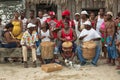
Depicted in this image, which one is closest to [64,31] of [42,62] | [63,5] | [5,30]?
[42,62]

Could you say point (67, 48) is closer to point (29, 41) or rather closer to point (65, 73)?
point (65, 73)

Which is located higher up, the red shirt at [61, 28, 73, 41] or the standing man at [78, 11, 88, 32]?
the standing man at [78, 11, 88, 32]

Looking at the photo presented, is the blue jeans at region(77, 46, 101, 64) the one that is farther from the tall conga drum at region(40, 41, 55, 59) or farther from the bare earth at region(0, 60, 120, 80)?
the tall conga drum at region(40, 41, 55, 59)

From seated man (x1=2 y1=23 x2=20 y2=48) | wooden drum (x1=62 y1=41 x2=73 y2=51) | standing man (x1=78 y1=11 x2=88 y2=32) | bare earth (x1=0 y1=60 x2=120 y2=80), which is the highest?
standing man (x1=78 y1=11 x2=88 y2=32)

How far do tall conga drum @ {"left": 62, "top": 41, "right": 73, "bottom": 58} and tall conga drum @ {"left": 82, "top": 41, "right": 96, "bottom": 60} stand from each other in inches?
16.0

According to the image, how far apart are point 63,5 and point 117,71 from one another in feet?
16.9

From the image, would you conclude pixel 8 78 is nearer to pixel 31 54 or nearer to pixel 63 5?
pixel 31 54

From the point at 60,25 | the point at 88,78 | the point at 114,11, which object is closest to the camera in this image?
the point at 88,78

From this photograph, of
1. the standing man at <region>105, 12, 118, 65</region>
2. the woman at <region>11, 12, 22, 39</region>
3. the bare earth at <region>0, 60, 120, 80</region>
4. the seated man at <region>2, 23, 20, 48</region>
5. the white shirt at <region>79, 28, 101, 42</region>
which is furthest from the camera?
the woman at <region>11, 12, 22, 39</region>

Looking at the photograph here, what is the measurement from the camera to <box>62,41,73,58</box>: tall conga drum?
10008 millimetres

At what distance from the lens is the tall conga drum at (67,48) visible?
32.8 feet

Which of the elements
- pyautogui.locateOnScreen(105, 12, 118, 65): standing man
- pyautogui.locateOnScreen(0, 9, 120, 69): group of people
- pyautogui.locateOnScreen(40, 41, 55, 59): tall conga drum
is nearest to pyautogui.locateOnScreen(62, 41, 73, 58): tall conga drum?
pyautogui.locateOnScreen(0, 9, 120, 69): group of people

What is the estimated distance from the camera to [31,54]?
404 inches

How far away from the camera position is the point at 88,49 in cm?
995
